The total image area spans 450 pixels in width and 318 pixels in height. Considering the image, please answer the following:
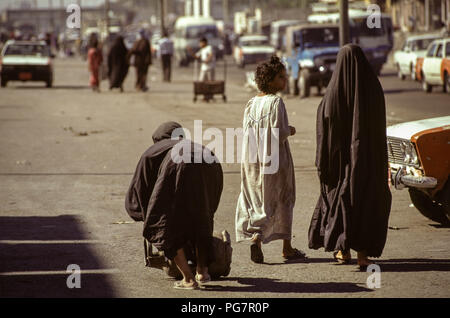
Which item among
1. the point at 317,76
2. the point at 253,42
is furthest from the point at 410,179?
the point at 253,42

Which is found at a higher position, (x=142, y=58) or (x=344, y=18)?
(x=344, y=18)

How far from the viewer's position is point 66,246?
30.5ft

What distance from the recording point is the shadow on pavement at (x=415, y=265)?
26.4 ft

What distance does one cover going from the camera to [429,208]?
10258 millimetres

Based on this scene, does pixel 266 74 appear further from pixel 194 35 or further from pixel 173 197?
pixel 194 35

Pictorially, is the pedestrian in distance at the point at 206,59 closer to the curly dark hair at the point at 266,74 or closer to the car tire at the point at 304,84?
the car tire at the point at 304,84

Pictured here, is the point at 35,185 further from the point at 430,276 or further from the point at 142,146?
the point at 430,276

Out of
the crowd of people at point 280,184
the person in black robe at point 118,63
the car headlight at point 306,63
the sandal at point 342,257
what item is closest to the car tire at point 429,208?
the sandal at point 342,257

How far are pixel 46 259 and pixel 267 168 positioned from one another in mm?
1946

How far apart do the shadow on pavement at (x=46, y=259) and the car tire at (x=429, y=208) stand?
3.18 meters

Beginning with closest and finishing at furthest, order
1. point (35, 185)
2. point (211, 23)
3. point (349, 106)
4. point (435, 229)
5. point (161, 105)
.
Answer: point (349, 106)
point (435, 229)
point (35, 185)
point (161, 105)
point (211, 23)

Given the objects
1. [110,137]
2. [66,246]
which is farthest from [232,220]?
[110,137]
